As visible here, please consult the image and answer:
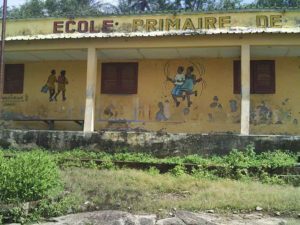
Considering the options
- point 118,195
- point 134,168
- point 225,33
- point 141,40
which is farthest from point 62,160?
point 225,33

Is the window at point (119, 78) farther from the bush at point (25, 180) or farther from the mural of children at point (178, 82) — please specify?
the bush at point (25, 180)

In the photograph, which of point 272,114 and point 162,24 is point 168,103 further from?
point 272,114

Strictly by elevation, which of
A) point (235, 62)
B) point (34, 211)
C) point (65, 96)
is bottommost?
point (34, 211)

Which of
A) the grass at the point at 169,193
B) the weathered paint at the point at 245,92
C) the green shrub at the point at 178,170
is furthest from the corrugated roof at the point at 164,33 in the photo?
the grass at the point at 169,193

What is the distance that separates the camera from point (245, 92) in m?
12.9

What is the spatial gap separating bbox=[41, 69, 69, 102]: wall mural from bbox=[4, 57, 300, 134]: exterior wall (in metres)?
0.13

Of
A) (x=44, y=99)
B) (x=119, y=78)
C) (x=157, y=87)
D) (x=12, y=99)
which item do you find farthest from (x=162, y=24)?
(x=12, y=99)

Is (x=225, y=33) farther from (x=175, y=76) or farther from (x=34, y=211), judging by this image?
(x=34, y=211)

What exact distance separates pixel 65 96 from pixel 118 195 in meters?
7.32

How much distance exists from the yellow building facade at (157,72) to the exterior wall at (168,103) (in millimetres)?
30

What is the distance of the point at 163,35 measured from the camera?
43.4ft

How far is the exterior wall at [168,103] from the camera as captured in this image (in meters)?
14.4

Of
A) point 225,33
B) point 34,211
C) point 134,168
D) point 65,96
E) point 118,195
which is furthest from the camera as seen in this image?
point 65,96

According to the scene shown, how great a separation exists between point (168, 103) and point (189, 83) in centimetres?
89
